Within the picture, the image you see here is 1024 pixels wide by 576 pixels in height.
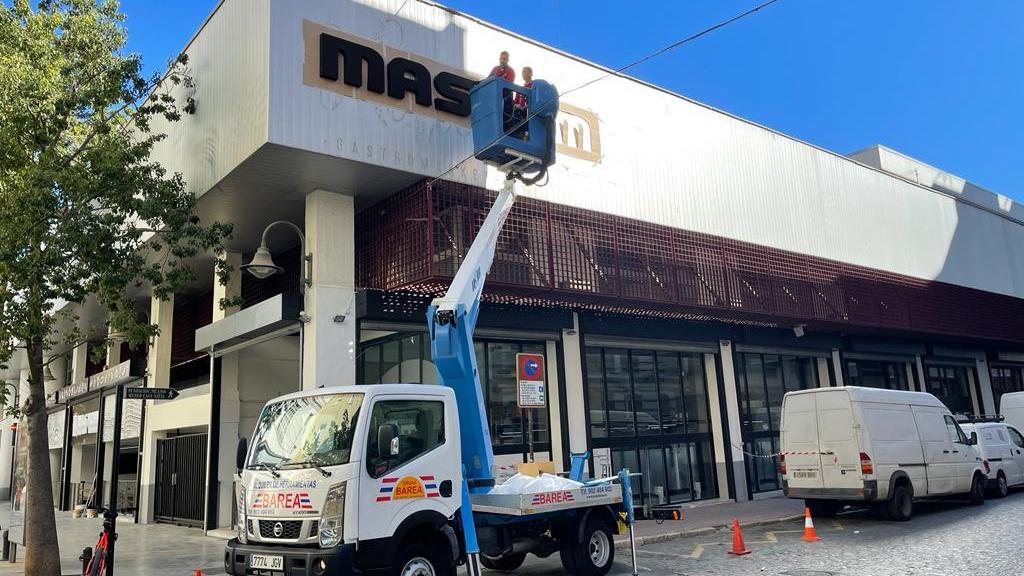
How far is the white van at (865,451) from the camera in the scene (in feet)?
46.6

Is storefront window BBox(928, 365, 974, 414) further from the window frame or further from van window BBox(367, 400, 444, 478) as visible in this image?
van window BBox(367, 400, 444, 478)

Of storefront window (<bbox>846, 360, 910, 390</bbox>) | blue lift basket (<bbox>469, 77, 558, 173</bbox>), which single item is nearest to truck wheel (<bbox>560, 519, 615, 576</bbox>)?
blue lift basket (<bbox>469, 77, 558, 173</bbox>)

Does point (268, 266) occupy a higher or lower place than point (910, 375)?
higher

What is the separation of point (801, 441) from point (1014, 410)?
12396 mm

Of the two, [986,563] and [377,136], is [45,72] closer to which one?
[377,136]

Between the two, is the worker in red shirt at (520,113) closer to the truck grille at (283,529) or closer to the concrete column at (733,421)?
the truck grille at (283,529)

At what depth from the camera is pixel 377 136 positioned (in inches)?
526

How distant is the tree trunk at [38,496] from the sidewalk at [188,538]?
1.08 meters

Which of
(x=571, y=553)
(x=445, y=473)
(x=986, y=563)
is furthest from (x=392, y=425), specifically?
(x=986, y=563)

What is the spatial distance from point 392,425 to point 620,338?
1124 centimetres

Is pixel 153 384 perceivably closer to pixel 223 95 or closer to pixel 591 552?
pixel 223 95

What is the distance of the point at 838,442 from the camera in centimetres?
1451

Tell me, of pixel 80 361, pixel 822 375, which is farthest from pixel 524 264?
pixel 80 361

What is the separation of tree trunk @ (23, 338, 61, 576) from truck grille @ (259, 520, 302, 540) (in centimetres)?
541
